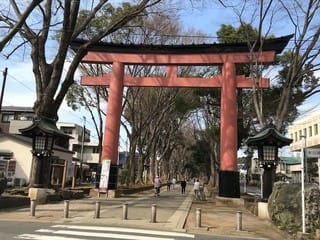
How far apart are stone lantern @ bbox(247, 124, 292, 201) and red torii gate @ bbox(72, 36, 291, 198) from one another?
637cm

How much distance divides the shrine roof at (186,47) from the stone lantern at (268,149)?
7.85 metres

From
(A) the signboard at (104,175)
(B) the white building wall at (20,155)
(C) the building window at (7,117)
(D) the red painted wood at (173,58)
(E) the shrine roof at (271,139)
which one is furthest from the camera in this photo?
(C) the building window at (7,117)

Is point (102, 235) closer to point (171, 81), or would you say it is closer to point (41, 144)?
point (41, 144)

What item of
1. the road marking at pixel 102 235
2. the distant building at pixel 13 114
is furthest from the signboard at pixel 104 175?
the distant building at pixel 13 114

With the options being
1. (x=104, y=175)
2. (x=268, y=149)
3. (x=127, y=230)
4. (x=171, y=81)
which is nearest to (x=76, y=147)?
(x=104, y=175)

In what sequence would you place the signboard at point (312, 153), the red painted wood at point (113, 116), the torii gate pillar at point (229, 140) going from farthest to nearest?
the red painted wood at point (113, 116)
the torii gate pillar at point (229, 140)
the signboard at point (312, 153)

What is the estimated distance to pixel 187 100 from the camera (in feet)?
132

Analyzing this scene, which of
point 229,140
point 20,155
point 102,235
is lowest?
point 102,235

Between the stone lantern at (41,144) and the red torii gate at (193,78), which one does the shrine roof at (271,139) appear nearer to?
the red torii gate at (193,78)

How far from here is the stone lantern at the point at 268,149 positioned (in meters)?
19.4

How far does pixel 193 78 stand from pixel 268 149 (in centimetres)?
974

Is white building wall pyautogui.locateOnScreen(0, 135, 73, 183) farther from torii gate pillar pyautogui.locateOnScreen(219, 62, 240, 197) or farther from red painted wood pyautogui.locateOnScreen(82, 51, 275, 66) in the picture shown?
torii gate pillar pyautogui.locateOnScreen(219, 62, 240, 197)

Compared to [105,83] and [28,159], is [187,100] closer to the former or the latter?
[105,83]

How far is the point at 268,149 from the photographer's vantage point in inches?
775
